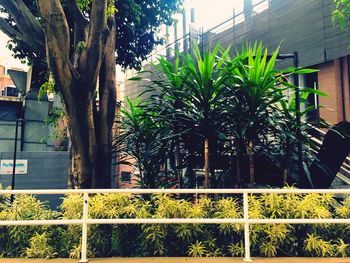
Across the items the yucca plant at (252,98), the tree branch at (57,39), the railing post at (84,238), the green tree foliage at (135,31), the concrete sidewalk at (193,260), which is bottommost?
the concrete sidewalk at (193,260)

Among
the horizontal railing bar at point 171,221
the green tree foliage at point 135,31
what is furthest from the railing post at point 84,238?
the green tree foliage at point 135,31

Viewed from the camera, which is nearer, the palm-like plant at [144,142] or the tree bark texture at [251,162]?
the tree bark texture at [251,162]

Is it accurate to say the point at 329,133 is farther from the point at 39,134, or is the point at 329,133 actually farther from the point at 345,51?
the point at 39,134

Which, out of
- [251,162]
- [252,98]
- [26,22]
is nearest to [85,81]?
[26,22]

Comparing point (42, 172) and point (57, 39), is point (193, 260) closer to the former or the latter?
point (57, 39)

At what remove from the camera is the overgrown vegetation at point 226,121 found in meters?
4.20

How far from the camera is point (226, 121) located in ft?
14.3

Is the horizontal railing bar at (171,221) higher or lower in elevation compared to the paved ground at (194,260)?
higher

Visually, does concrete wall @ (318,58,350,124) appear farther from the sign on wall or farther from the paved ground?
the sign on wall

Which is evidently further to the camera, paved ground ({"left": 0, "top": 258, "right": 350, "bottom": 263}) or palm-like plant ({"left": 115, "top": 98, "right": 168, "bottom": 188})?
palm-like plant ({"left": 115, "top": 98, "right": 168, "bottom": 188})

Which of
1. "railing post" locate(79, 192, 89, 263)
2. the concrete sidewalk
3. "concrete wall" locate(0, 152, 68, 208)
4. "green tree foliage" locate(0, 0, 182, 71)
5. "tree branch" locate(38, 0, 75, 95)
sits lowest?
the concrete sidewalk

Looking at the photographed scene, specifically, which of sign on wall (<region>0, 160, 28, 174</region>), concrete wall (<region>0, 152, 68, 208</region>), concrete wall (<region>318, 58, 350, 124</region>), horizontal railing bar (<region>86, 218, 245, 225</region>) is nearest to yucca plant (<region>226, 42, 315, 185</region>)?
horizontal railing bar (<region>86, 218, 245, 225</region>)

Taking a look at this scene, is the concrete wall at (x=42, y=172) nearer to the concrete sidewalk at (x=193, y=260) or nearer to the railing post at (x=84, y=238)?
the concrete sidewalk at (x=193, y=260)

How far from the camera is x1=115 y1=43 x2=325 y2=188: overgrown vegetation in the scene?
165 inches
